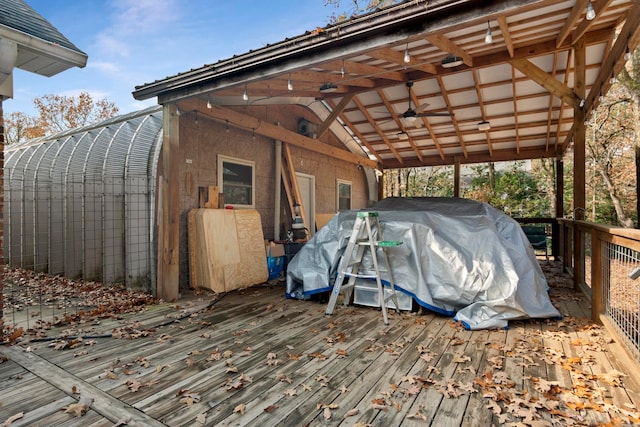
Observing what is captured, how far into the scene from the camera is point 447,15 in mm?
2844

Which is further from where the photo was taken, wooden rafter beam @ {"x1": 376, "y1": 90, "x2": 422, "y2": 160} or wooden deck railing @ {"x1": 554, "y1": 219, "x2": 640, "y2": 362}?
wooden rafter beam @ {"x1": 376, "y1": 90, "x2": 422, "y2": 160}

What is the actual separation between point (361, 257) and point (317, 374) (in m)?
2.02

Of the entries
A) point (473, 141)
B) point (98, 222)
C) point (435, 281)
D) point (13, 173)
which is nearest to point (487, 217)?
point (435, 281)

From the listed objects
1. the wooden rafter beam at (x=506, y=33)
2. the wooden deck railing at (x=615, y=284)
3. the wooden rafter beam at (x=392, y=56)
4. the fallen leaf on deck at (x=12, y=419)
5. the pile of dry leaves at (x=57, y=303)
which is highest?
the wooden rafter beam at (x=506, y=33)

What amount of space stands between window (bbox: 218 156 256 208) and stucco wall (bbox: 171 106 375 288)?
11 centimetres

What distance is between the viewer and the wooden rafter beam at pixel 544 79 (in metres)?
5.14

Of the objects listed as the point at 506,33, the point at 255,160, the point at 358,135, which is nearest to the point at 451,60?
the point at 506,33

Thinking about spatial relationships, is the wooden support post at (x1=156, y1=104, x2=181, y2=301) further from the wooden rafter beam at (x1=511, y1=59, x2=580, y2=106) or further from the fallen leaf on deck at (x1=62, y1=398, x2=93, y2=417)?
the wooden rafter beam at (x1=511, y1=59, x2=580, y2=106)

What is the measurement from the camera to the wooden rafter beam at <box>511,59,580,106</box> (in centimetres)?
514

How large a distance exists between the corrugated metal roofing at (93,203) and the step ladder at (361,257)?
109 inches

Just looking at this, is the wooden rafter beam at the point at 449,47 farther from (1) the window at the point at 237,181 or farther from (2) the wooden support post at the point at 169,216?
(1) the window at the point at 237,181

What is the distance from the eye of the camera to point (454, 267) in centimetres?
420

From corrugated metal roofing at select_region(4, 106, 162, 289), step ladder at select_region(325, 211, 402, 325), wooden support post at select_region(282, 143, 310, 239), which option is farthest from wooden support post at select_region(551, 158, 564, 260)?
corrugated metal roofing at select_region(4, 106, 162, 289)

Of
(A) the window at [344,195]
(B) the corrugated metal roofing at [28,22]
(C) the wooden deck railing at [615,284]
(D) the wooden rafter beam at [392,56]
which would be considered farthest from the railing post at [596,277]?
(A) the window at [344,195]
